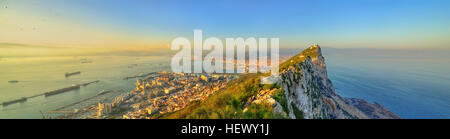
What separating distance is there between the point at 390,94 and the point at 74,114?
5984cm

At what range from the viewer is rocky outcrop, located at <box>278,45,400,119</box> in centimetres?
854

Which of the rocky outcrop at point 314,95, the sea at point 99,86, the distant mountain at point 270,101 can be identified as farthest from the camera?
the sea at point 99,86

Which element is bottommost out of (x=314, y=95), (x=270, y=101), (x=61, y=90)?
(x=61, y=90)

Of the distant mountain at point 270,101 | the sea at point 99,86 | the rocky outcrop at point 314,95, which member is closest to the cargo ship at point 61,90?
the sea at point 99,86

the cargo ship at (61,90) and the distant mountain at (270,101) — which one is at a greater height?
the distant mountain at (270,101)

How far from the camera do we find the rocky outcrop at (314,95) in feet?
28.0

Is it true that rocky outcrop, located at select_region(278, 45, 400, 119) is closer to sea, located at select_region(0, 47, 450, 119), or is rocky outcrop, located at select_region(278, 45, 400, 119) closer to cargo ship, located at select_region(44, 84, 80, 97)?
sea, located at select_region(0, 47, 450, 119)

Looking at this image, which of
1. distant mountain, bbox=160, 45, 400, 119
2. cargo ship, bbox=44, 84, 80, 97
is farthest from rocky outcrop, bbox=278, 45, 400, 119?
cargo ship, bbox=44, 84, 80, 97

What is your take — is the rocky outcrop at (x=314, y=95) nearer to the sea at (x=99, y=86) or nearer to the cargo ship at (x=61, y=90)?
the sea at (x=99, y=86)

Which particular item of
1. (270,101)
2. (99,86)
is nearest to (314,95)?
(270,101)

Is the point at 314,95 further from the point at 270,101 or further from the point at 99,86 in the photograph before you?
the point at 99,86

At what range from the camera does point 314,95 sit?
1222 centimetres
